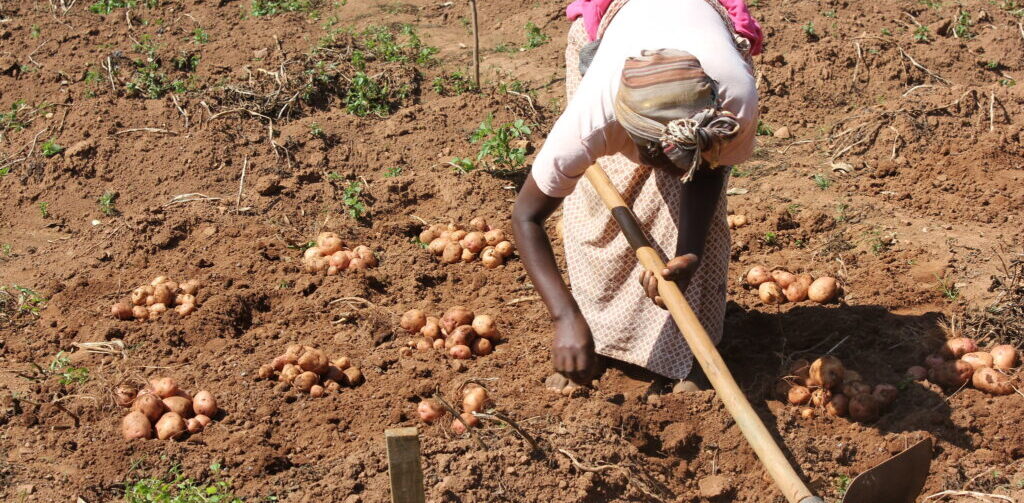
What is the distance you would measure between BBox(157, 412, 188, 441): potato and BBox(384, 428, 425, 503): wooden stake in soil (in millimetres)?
1276

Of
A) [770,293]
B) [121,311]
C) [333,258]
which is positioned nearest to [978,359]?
[770,293]

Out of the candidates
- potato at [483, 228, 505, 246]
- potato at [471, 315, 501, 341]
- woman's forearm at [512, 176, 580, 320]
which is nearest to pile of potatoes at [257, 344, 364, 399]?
potato at [471, 315, 501, 341]

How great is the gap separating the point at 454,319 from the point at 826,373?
1.37 m

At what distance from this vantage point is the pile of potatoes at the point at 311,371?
10.8ft

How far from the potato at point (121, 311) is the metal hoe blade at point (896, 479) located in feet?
9.22

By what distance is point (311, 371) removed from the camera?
131 inches

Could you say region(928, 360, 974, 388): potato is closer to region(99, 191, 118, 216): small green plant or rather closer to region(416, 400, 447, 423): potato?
region(416, 400, 447, 423): potato

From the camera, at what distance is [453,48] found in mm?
6395

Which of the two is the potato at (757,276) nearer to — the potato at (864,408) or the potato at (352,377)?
the potato at (864,408)

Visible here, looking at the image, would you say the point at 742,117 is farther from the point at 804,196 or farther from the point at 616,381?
the point at 804,196

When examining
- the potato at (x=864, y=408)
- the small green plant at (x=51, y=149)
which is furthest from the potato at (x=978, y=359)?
the small green plant at (x=51, y=149)

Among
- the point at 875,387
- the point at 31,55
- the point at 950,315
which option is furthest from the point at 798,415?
the point at 31,55

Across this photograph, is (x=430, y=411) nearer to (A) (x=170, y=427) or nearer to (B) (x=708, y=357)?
(A) (x=170, y=427)

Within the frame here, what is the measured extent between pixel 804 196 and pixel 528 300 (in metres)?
1.66
